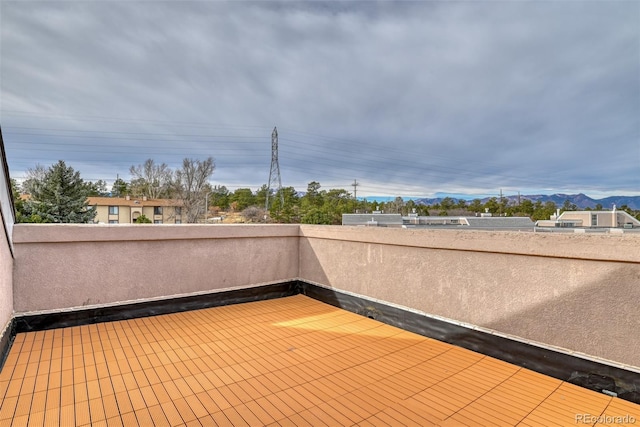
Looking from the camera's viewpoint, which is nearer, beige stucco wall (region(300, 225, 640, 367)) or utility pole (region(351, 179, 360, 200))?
beige stucco wall (region(300, 225, 640, 367))

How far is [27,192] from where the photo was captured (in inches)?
802

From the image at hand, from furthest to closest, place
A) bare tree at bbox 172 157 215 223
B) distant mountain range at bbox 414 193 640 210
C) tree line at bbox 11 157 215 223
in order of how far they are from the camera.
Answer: bare tree at bbox 172 157 215 223, distant mountain range at bbox 414 193 640 210, tree line at bbox 11 157 215 223

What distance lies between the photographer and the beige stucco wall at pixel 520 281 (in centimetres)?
213

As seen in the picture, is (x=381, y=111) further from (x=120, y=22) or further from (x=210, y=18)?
(x=120, y=22)

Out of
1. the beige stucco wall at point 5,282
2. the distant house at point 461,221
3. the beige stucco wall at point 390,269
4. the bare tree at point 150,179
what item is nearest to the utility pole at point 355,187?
the distant house at point 461,221

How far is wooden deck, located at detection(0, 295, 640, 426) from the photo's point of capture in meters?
1.92

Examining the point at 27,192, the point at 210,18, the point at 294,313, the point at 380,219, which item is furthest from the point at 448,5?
the point at 27,192

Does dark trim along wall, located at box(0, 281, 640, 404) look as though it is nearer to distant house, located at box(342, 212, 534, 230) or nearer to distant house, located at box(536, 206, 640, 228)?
distant house, located at box(342, 212, 534, 230)

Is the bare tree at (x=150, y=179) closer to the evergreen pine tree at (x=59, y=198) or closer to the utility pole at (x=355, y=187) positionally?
the evergreen pine tree at (x=59, y=198)

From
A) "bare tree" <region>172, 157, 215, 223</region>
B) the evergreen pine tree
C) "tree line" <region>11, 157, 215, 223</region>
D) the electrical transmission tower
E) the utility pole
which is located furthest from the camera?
the utility pole

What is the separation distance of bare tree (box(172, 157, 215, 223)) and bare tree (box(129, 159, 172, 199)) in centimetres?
99

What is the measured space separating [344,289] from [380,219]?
17212mm

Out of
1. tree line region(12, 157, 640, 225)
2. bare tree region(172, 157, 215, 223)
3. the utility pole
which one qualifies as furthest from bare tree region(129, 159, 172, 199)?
the utility pole

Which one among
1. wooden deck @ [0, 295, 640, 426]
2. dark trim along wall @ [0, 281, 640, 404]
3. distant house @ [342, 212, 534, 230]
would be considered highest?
distant house @ [342, 212, 534, 230]
